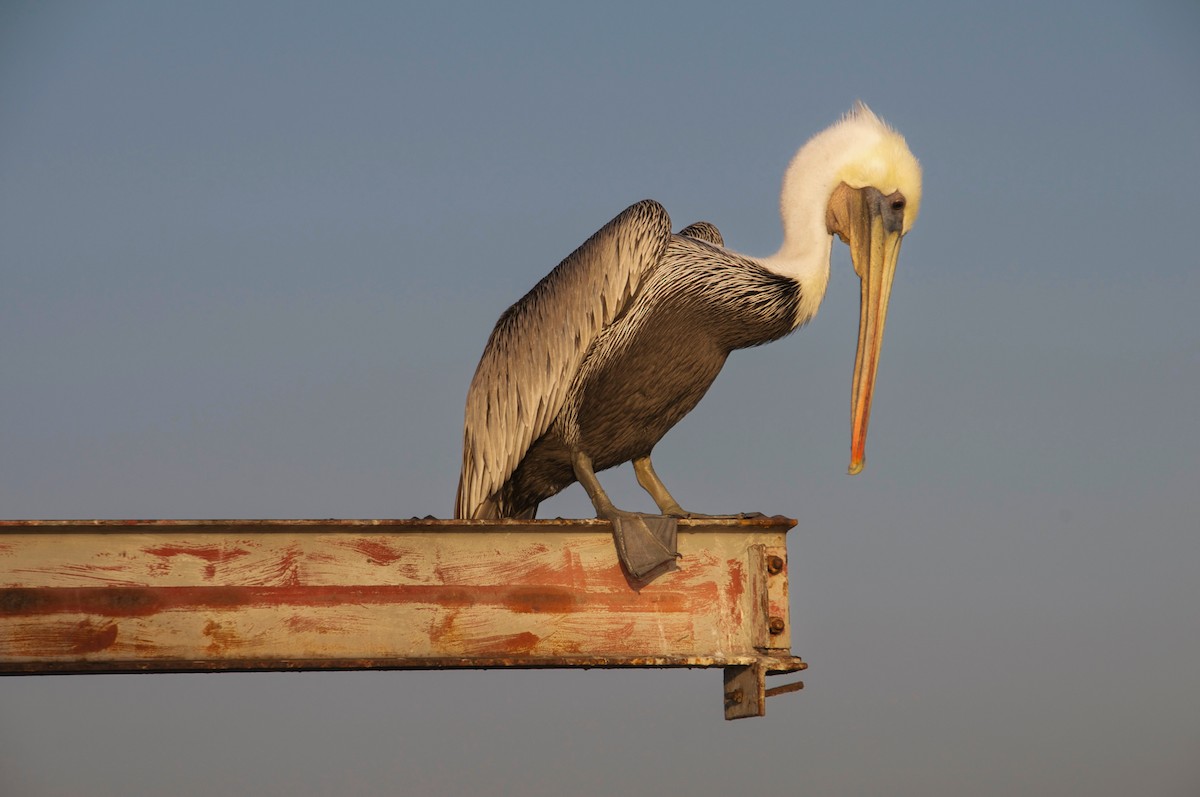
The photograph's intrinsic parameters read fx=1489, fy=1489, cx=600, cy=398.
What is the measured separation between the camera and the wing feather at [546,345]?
24.0ft

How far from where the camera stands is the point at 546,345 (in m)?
7.58

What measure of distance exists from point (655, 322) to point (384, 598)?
2.47m

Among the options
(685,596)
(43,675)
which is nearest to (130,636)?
(43,675)

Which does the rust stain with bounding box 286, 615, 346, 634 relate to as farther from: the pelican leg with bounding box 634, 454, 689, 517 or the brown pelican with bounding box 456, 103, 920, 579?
the pelican leg with bounding box 634, 454, 689, 517

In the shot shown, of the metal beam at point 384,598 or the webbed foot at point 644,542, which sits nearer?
the metal beam at point 384,598

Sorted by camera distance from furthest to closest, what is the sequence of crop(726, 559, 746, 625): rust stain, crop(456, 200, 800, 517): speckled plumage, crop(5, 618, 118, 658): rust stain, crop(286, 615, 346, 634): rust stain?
crop(456, 200, 800, 517): speckled plumage < crop(726, 559, 746, 625): rust stain < crop(286, 615, 346, 634): rust stain < crop(5, 618, 118, 658): rust stain

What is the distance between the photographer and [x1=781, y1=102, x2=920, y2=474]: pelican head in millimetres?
7613

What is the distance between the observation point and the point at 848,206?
7688 millimetres

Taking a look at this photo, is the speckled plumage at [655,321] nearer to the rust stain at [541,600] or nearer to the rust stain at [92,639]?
the rust stain at [541,600]

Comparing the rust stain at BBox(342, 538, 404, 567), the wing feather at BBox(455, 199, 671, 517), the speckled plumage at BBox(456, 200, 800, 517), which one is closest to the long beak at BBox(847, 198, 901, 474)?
the speckled plumage at BBox(456, 200, 800, 517)

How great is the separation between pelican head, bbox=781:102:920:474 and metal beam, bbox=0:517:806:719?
8.05ft

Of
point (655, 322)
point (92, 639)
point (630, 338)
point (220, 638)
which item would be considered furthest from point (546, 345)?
point (92, 639)

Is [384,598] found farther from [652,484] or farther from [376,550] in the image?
[652,484]

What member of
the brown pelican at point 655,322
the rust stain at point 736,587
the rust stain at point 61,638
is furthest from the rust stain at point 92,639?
the brown pelican at point 655,322
